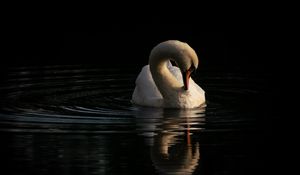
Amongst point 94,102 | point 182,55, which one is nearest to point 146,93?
point 94,102

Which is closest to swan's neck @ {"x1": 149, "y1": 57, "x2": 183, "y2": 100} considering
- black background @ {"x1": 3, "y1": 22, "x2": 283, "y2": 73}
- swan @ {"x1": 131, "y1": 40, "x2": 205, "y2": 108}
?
swan @ {"x1": 131, "y1": 40, "x2": 205, "y2": 108}

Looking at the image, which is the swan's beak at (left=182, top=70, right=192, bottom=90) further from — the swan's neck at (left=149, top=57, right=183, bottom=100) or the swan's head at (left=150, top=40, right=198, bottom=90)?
the swan's neck at (left=149, top=57, right=183, bottom=100)

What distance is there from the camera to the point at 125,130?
47.5ft

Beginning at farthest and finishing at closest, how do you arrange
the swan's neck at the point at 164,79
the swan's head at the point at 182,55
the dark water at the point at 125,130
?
the swan's neck at the point at 164,79, the swan's head at the point at 182,55, the dark water at the point at 125,130

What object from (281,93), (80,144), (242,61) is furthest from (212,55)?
(80,144)

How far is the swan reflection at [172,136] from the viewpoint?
41.6ft

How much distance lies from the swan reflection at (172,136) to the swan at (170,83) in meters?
0.29

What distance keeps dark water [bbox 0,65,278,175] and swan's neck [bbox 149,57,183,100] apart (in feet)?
1.30

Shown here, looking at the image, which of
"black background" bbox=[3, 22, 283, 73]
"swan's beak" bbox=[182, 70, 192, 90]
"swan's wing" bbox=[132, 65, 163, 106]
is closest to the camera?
"swan's beak" bbox=[182, 70, 192, 90]

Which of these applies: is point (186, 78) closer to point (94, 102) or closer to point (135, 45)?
point (94, 102)

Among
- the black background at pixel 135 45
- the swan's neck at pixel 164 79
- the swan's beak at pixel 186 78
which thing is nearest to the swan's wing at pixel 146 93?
the swan's neck at pixel 164 79

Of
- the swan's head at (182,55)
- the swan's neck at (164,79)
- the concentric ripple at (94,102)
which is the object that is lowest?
the concentric ripple at (94,102)

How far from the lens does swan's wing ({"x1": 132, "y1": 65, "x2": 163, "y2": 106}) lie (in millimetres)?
17031

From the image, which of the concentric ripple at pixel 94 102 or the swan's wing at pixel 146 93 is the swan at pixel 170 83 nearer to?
the swan's wing at pixel 146 93
